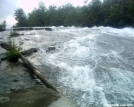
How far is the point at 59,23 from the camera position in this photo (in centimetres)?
6556

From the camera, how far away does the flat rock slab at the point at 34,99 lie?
4.27 m

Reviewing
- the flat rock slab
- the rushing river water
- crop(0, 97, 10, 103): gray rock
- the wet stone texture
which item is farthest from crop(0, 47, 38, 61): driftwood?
crop(0, 97, 10, 103): gray rock

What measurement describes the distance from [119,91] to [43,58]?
15.3 feet

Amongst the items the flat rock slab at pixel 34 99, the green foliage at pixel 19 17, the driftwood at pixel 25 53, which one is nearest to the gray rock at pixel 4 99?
the flat rock slab at pixel 34 99

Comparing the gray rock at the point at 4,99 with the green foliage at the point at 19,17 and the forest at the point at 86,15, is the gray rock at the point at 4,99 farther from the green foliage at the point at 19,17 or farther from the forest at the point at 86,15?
the green foliage at the point at 19,17

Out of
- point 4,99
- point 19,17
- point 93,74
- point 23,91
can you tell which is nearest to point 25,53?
point 93,74

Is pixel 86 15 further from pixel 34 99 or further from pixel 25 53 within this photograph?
pixel 34 99

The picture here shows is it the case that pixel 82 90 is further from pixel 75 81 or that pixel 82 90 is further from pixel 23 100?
pixel 23 100

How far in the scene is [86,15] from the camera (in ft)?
181

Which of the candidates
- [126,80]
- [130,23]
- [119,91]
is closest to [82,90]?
[119,91]

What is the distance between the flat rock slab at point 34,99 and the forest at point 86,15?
37.4 m

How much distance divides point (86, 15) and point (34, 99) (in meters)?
53.0

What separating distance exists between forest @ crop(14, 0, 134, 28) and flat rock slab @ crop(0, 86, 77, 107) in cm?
3741

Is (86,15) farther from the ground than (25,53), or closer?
farther from the ground
